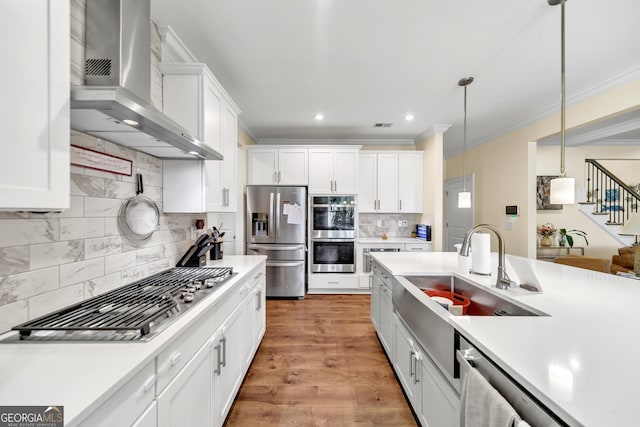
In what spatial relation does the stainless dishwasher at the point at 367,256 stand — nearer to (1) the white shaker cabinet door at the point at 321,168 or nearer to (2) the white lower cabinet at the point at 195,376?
(1) the white shaker cabinet door at the point at 321,168

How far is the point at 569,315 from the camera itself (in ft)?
3.40

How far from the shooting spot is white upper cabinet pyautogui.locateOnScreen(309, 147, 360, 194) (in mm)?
4078

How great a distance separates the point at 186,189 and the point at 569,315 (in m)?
2.28

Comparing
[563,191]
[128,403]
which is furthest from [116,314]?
[563,191]

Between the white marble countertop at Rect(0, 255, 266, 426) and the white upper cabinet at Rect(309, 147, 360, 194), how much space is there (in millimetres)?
3318

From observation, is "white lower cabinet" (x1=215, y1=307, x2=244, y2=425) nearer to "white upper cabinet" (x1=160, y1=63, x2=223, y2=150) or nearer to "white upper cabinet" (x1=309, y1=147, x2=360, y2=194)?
"white upper cabinet" (x1=160, y1=63, x2=223, y2=150)

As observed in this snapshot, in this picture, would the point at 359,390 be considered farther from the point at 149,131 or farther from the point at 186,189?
the point at 149,131

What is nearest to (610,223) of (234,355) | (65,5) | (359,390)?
(359,390)

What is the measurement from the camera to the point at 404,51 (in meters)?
2.13

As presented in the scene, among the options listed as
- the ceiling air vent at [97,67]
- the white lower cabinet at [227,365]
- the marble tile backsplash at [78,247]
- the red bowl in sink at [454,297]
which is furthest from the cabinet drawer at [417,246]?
the ceiling air vent at [97,67]

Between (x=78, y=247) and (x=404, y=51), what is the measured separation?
8.61 ft

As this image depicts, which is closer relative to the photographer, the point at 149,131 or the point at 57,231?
the point at 57,231

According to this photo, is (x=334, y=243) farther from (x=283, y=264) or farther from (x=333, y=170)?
(x=333, y=170)

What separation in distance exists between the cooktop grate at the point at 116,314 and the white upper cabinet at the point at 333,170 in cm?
276
